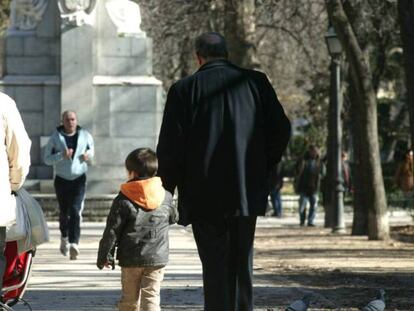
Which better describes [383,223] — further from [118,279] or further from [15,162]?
A: [15,162]

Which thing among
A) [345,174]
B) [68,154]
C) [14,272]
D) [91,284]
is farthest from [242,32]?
[14,272]

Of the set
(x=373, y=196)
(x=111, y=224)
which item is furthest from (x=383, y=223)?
(x=111, y=224)

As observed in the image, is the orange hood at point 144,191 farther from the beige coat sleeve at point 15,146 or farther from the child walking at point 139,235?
the beige coat sleeve at point 15,146

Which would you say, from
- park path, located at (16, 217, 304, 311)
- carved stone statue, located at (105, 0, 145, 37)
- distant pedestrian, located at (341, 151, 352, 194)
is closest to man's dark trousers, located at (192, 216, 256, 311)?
park path, located at (16, 217, 304, 311)

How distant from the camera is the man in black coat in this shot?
28.8 feet

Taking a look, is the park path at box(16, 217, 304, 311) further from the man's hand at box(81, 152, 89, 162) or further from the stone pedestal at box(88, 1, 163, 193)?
the stone pedestal at box(88, 1, 163, 193)

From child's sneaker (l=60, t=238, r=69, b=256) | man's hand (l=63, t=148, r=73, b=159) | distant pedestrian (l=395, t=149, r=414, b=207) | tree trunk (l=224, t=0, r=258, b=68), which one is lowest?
child's sneaker (l=60, t=238, r=69, b=256)

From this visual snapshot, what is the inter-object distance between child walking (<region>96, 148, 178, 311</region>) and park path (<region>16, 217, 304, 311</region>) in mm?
2395

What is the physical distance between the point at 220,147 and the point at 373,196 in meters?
13.8

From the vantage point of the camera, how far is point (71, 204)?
1777 cm

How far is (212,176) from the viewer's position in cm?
876

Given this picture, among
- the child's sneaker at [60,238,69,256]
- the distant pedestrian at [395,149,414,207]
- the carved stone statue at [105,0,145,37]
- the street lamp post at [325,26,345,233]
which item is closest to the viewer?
the child's sneaker at [60,238,69,256]

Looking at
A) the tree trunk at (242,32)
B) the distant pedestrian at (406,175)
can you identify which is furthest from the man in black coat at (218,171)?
the distant pedestrian at (406,175)

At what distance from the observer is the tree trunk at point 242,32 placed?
2953 cm
